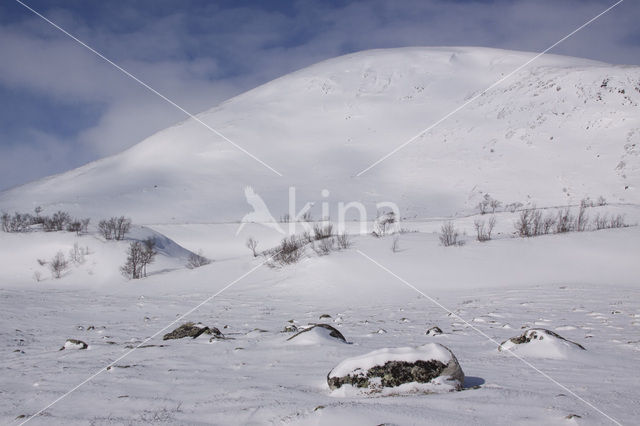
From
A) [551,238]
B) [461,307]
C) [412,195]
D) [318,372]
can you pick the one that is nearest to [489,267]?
[551,238]

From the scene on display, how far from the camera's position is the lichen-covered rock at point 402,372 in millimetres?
3330

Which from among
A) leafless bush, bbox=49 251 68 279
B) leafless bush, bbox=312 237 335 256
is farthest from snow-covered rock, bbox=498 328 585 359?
leafless bush, bbox=49 251 68 279

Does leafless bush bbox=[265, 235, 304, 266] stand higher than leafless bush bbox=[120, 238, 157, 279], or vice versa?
leafless bush bbox=[265, 235, 304, 266]

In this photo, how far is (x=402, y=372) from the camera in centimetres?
340

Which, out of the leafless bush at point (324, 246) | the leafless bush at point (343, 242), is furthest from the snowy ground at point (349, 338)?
the leafless bush at point (324, 246)

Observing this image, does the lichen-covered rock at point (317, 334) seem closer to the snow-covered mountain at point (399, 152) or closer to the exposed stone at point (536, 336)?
the exposed stone at point (536, 336)

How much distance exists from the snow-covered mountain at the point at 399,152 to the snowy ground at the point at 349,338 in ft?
90.4

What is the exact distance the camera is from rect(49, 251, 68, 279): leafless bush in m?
26.7

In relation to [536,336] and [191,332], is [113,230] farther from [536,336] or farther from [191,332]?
[536,336]

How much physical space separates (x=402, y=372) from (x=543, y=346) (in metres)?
2.33

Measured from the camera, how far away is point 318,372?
4.23 m

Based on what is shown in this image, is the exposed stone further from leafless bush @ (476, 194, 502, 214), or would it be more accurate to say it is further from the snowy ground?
leafless bush @ (476, 194, 502, 214)

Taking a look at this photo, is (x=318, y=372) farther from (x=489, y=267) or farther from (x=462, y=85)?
(x=462, y=85)

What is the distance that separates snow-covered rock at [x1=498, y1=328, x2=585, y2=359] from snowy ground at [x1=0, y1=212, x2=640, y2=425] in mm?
139
